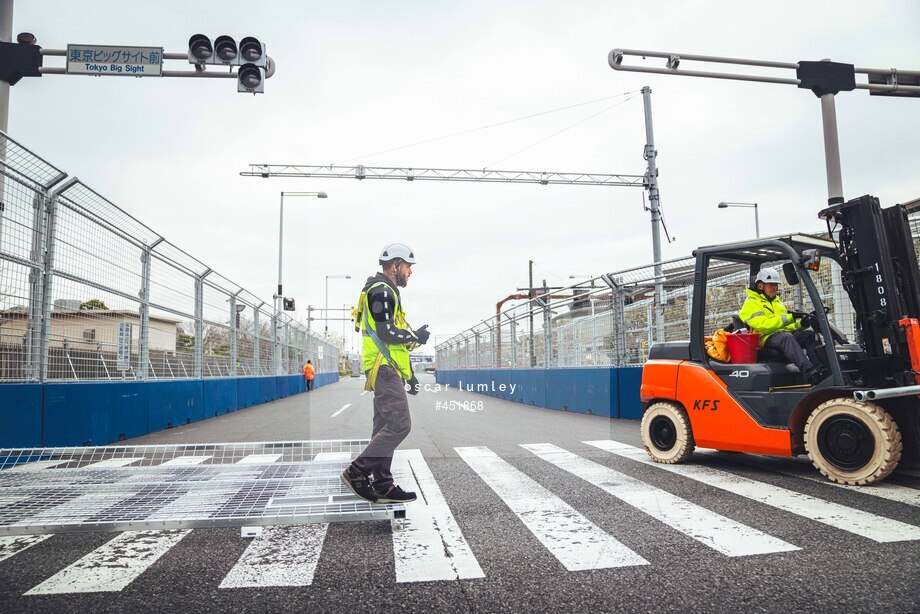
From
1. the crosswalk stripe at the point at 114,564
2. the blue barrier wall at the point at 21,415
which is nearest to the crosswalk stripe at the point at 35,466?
the blue barrier wall at the point at 21,415

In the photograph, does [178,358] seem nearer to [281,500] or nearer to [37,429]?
[37,429]

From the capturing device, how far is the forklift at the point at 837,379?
501 cm

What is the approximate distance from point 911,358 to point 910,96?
10.5 meters

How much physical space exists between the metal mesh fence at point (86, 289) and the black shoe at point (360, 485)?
5.38 meters

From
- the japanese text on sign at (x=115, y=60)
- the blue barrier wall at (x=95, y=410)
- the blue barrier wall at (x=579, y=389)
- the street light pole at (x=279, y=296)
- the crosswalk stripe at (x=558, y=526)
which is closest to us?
the crosswalk stripe at (x=558, y=526)

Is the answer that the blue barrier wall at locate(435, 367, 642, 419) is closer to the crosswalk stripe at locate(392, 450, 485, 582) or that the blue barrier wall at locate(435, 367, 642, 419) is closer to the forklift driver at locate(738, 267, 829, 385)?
the forklift driver at locate(738, 267, 829, 385)

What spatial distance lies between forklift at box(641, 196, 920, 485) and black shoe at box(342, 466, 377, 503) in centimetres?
369

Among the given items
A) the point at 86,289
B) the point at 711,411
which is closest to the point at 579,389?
the point at 711,411

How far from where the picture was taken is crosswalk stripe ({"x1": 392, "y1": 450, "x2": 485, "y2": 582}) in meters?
3.22

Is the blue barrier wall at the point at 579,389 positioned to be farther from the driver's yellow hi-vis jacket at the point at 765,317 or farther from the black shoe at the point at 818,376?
the black shoe at the point at 818,376

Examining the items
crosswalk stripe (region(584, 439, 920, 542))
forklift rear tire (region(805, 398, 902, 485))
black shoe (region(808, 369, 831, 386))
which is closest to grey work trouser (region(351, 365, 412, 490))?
crosswalk stripe (region(584, 439, 920, 542))

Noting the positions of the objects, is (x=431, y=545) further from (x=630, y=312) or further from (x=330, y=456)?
(x=630, y=312)

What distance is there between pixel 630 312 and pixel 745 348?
7.03m

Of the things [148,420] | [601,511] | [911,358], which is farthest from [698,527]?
[148,420]
